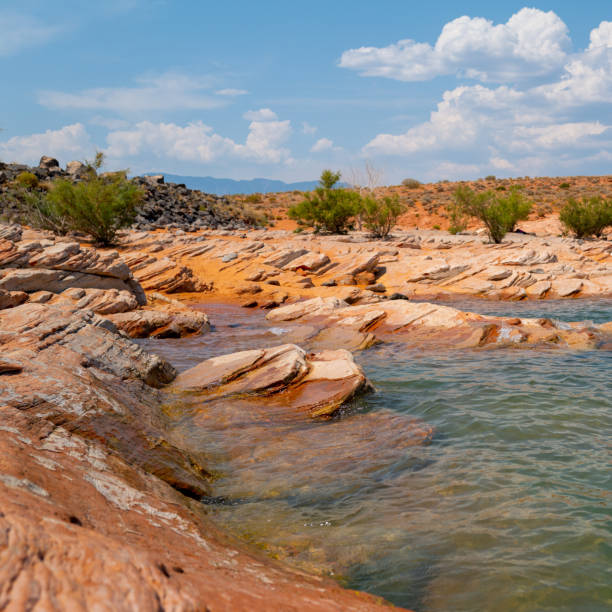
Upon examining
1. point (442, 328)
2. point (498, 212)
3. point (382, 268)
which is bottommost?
point (442, 328)

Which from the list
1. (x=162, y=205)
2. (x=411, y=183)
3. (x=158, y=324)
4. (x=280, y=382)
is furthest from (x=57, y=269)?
(x=411, y=183)

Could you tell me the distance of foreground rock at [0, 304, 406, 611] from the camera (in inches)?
85.8

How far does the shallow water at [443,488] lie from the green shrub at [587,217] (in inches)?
1319

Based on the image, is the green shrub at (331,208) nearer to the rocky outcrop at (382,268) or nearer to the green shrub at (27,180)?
the rocky outcrop at (382,268)

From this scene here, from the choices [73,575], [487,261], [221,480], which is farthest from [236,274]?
[73,575]

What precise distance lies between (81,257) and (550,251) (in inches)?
994

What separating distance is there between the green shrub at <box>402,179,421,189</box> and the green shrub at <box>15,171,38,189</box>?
57752 millimetres

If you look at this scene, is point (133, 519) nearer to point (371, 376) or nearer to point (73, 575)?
point (73, 575)

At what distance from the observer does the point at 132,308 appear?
15.6 meters

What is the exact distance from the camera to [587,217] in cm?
3853

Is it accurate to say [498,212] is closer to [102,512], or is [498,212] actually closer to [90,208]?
[90,208]

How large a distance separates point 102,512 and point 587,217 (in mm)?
42775

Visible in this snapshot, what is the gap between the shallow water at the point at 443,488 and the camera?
13.2ft

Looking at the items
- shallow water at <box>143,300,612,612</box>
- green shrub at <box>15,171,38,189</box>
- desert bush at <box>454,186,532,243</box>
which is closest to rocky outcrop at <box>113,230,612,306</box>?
desert bush at <box>454,186,532,243</box>
